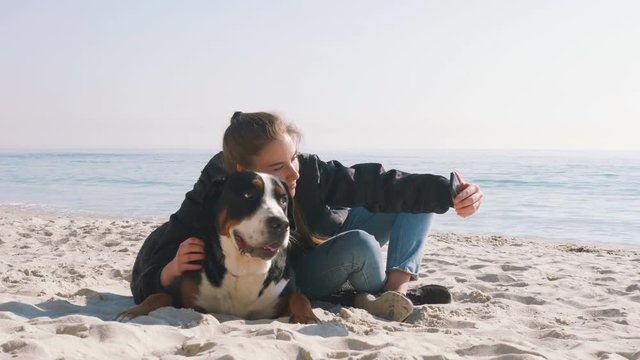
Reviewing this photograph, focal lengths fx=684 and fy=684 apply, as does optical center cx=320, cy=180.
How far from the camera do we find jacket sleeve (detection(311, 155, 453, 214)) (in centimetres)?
391

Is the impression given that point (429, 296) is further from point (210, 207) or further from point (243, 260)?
point (210, 207)

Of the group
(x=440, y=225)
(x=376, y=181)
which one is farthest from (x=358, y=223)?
(x=440, y=225)

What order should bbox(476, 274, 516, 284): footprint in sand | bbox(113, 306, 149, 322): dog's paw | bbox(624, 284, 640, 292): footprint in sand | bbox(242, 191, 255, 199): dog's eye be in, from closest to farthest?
1. bbox(242, 191, 255, 199): dog's eye
2. bbox(113, 306, 149, 322): dog's paw
3. bbox(624, 284, 640, 292): footprint in sand
4. bbox(476, 274, 516, 284): footprint in sand

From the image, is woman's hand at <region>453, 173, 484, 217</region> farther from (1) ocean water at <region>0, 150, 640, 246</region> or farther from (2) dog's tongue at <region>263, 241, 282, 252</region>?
(1) ocean water at <region>0, 150, 640, 246</region>

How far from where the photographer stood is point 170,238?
13.1 ft

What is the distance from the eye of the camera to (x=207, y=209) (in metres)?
3.67

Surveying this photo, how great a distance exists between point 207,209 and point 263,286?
51 cm

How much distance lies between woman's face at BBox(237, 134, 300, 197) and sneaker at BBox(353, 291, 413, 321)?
2.56 feet

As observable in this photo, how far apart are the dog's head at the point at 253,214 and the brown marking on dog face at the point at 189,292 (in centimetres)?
36

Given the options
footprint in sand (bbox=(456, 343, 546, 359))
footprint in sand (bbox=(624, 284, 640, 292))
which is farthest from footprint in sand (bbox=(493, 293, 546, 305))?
footprint in sand (bbox=(456, 343, 546, 359))

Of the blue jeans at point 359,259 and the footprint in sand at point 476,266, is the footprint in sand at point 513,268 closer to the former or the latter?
the footprint in sand at point 476,266

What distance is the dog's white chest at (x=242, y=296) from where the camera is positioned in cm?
358

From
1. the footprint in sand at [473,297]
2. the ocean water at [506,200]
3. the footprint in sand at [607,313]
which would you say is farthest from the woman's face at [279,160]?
the ocean water at [506,200]

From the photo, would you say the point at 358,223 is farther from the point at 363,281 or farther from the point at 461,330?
the point at 461,330
